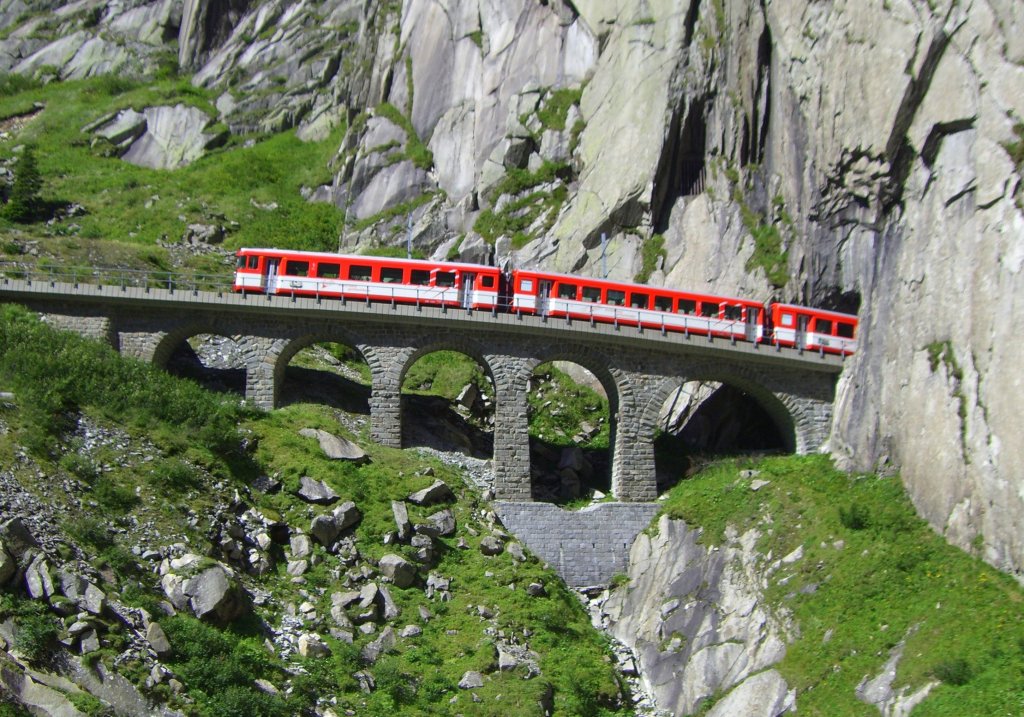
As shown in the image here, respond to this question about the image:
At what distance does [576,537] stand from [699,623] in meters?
5.60

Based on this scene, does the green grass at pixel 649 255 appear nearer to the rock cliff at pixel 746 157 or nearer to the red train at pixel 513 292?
the rock cliff at pixel 746 157

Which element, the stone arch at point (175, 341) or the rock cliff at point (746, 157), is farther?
the stone arch at point (175, 341)

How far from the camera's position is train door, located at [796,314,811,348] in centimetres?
3869

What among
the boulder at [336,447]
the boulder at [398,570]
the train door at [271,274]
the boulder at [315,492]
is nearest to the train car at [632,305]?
the boulder at [336,447]

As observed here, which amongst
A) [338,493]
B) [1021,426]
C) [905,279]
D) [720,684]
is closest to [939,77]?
[905,279]

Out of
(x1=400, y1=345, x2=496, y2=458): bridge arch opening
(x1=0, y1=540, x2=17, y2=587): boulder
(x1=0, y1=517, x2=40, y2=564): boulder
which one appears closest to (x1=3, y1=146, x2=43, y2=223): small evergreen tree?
(x1=400, y1=345, x2=496, y2=458): bridge arch opening

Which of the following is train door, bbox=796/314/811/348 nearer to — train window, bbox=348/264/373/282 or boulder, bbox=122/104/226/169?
train window, bbox=348/264/373/282

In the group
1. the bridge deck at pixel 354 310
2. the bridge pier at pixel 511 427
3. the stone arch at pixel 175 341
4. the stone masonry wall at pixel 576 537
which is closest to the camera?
the stone masonry wall at pixel 576 537

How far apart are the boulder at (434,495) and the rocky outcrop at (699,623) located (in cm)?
613

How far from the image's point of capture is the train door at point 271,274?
121 feet

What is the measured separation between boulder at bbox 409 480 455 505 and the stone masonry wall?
1772mm

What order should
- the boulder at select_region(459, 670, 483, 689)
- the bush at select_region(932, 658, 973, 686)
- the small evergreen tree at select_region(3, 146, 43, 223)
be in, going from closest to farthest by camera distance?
1. the bush at select_region(932, 658, 973, 686)
2. the boulder at select_region(459, 670, 483, 689)
3. the small evergreen tree at select_region(3, 146, 43, 223)

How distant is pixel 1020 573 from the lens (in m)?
24.2

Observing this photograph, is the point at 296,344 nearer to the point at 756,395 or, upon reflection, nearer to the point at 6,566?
the point at 6,566
